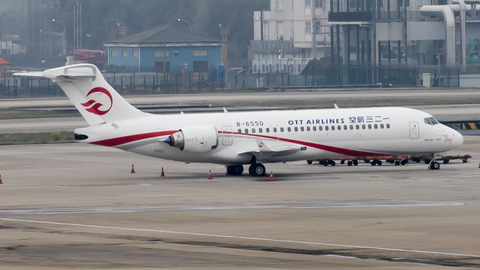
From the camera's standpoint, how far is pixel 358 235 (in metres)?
22.1

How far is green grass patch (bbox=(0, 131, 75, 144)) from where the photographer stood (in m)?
61.5

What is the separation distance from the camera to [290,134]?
129ft

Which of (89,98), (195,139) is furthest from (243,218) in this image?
(89,98)

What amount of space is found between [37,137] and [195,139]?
29.0 m

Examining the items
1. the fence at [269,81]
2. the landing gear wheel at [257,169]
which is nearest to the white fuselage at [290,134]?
the landing gear wheel at [257,169]

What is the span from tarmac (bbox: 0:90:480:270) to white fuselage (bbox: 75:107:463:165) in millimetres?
1154

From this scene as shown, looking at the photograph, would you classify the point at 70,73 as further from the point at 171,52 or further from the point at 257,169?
the point at 171,52

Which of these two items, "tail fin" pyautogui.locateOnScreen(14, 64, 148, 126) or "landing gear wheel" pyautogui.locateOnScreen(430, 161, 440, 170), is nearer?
"tail fin" pyautogui.locateOnScreen(14, 64, 148, 126)

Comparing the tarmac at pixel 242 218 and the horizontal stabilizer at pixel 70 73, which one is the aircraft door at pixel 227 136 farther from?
the horizontal stabilizer at pixel 70 73

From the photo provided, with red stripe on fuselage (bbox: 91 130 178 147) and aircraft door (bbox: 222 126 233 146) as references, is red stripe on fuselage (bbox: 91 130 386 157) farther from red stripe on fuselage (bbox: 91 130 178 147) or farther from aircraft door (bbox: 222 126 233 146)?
aircraft door (bbox: 222 126 233 146)

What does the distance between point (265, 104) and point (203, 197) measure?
190 feet

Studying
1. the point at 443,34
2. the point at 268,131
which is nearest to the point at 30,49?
the point at 443,34

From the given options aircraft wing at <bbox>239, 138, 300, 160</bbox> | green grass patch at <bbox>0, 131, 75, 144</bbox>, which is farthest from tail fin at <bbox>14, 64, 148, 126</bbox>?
green grass patch at <bbox>0, 131, 75, 144</bbox>

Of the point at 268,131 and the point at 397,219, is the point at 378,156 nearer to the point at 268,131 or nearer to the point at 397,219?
the point at 268,131
